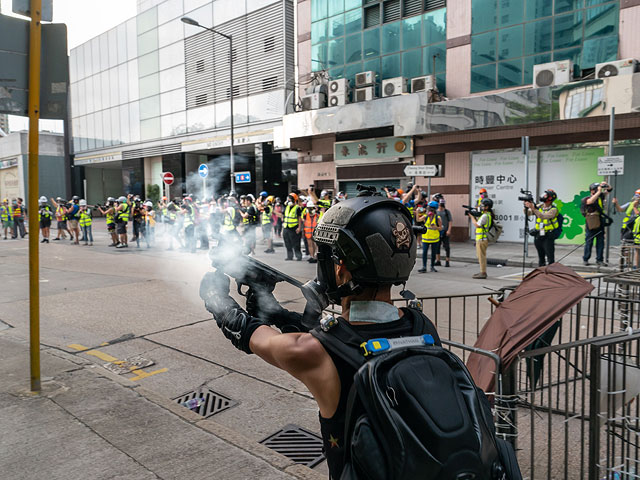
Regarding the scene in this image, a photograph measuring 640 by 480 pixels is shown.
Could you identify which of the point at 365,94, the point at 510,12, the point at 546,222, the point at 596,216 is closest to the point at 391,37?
the point at 365,94

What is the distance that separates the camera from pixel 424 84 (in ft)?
61.4

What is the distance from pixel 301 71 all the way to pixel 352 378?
23.4 meters

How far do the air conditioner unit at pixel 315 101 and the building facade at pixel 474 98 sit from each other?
1.49ft

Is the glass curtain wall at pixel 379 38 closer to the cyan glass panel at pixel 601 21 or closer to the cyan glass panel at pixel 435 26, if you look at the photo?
the cyan glass panel at pixel 435 26

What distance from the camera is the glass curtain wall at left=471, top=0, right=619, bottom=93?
15.3m

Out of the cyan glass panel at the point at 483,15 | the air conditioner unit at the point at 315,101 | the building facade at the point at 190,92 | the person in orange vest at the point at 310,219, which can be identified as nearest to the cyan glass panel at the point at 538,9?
the cyan glass panel at the point at 483,15

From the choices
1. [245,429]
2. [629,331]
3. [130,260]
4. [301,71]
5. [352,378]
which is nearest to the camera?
[352,378]

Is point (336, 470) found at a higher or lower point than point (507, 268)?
higher

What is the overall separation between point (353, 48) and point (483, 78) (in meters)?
6.32

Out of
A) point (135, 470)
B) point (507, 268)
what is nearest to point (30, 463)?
point (135, 470)

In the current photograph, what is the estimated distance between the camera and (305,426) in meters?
4.05

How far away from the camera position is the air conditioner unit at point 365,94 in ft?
65.9

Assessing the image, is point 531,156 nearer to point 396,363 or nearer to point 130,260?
point 130,260

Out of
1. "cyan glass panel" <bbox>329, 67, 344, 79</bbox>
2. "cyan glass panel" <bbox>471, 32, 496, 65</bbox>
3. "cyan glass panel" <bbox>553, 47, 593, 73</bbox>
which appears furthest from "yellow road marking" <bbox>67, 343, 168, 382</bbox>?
"cyan glass panel" <bbox>329, 67, 344, 79</bbox>
